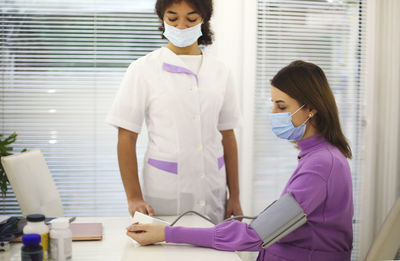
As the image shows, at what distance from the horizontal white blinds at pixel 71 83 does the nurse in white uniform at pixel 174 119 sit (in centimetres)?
105

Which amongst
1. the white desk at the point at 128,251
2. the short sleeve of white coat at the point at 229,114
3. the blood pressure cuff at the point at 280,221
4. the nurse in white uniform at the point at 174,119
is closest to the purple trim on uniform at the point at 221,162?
the nurse in white uniform at the point at 174,119

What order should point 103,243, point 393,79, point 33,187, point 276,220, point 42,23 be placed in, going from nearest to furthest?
1. point 276,220
2. point 103,243
3. point 33,187
4. point 42,23
5. point 393,79

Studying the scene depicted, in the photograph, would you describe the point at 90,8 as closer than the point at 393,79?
Yes

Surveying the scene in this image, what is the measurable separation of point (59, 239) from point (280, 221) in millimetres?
618

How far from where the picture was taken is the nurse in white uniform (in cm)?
176

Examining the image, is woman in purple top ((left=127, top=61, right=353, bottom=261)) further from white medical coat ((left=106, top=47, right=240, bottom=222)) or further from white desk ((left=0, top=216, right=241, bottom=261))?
white medical coat ((left=106, top=47, right=240, bottom=222))

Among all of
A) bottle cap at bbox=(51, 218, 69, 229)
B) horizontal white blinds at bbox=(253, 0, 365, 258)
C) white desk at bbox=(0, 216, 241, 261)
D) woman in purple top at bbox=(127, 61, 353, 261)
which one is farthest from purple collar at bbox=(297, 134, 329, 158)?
horizontal white blinds at bbox=(253, 0, 365, 258)

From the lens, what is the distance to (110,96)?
2.81m

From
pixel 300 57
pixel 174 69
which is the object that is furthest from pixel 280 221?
pixel 300 57

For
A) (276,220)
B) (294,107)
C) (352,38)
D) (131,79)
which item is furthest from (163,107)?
(352,38)

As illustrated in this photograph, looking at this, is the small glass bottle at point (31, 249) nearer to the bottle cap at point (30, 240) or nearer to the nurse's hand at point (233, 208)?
the bottle cap at point (30, 240)

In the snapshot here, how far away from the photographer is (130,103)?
1775mm

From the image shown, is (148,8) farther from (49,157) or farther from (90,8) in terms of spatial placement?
(49,157)

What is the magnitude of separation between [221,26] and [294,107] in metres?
1.43
